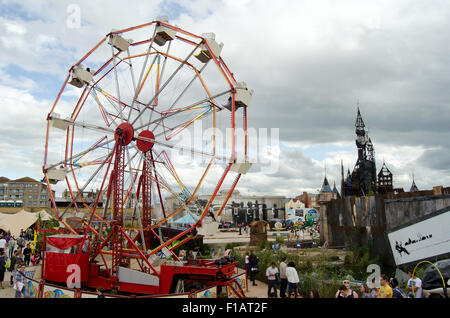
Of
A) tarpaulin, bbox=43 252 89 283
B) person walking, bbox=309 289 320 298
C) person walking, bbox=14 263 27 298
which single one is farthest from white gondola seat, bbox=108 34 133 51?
person walking, bbox=309 289 320 298

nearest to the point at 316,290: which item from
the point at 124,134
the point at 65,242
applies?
the point at 65,242

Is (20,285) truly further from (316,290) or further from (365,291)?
(365,291)

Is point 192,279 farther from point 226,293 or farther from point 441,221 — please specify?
point 441,221

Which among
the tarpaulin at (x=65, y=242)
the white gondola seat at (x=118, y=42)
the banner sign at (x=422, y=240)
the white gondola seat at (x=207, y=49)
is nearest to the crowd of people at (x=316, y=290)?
Answer: the banner sign at (x=422, y=240)

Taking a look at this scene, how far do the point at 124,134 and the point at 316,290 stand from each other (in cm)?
1049

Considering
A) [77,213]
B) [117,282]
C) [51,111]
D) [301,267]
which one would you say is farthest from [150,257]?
[51,111]

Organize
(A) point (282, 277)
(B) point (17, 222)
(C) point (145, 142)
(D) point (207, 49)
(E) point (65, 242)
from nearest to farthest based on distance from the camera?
(A) point (282, 277)
(E) point (65, 242)
(C) point (145, 142)
(D) point (207, 49)
(B) point (17, 222)

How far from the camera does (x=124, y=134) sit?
52.6 feet

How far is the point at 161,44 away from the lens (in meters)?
17.0

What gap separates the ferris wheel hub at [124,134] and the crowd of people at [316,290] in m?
7.95

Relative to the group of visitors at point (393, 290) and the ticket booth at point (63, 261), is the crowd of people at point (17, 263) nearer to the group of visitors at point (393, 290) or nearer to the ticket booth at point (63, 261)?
the ticket booth at point (63, 261)

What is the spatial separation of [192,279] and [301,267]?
7.72 meters

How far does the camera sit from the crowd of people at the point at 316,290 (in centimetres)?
867

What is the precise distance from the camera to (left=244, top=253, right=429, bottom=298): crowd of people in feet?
28.5
